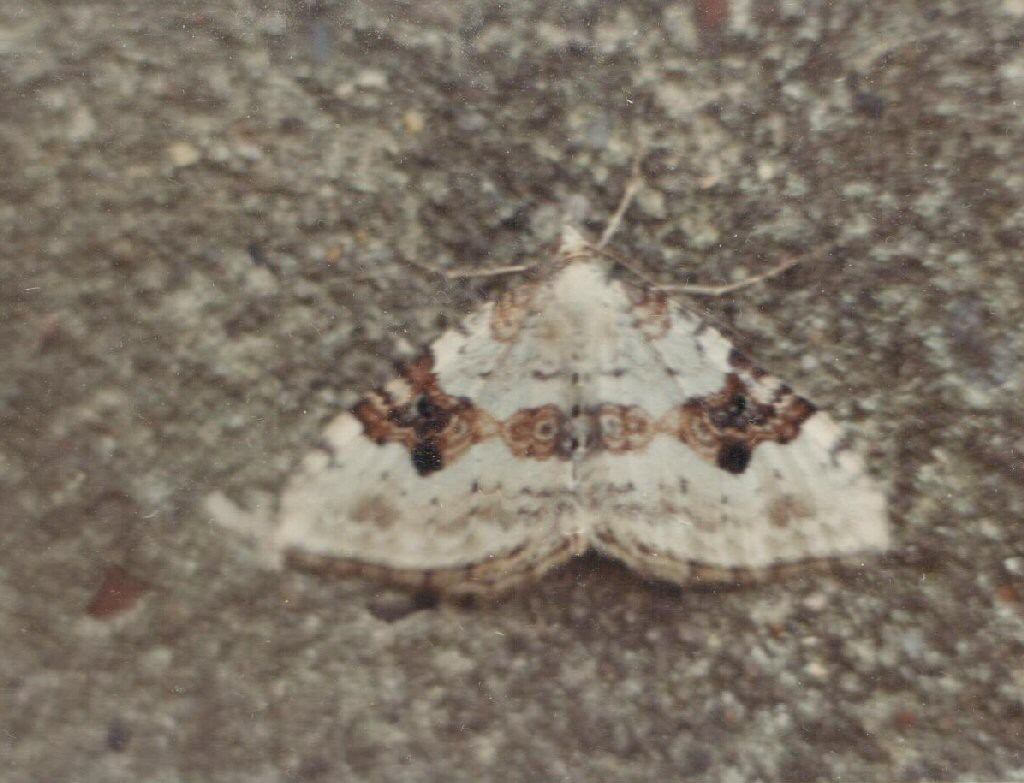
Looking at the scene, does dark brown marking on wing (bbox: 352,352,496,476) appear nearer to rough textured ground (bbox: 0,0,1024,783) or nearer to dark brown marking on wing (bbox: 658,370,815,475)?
rough textured ground (bbox: 0,0,1024,783)

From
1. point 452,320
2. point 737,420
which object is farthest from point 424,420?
point 737,420

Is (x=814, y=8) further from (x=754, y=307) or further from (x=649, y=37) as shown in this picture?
(x=754, y=307)

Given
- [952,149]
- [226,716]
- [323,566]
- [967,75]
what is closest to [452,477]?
[323,566]

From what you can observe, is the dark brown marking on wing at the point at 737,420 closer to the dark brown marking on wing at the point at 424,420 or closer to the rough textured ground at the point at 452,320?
the rough textured ground at the point at 452,320

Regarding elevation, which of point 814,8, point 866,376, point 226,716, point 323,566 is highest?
point 814,8

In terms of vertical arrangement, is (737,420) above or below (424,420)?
above

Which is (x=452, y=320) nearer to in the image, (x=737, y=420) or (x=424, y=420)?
(x=424, y=420)

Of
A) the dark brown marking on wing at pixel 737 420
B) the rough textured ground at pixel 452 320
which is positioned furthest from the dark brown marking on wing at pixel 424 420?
the dark brown marking on wing at pixel 737 420

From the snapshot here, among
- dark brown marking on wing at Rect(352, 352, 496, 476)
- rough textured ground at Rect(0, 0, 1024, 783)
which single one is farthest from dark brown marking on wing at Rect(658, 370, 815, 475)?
dark brown marking on wing at Rect(352, 352, 496, 476)
